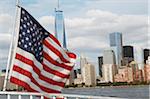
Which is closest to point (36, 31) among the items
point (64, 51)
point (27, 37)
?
point (27, 37)

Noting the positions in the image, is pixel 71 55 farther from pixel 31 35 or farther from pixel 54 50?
pixel 31 35

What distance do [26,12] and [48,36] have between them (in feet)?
2.56

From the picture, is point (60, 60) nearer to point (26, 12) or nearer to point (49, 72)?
point (49, 72)

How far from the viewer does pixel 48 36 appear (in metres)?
9.16

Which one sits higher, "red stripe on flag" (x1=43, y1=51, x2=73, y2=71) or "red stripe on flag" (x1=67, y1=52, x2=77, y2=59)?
"red stripe on flag" (x1=67, y1=52, x2=77, y2=59)

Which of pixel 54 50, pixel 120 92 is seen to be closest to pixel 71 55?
pixel 54 50

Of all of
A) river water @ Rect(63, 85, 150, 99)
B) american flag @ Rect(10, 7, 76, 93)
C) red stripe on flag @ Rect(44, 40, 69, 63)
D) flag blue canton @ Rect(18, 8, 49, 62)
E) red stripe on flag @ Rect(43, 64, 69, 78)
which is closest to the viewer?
american flag @ Rect(10, 7, 76, 93)

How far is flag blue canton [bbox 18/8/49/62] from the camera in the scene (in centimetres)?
887

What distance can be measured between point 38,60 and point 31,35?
62 centimetres

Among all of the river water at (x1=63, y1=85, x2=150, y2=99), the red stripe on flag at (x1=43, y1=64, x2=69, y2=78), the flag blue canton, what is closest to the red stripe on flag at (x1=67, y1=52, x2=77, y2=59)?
the red stripe on flag at (x1=43, y1=64, x2=69, y2=78)

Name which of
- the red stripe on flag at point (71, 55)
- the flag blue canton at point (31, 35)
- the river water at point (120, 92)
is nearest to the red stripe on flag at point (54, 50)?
the flag blue canton at point (31, 35)

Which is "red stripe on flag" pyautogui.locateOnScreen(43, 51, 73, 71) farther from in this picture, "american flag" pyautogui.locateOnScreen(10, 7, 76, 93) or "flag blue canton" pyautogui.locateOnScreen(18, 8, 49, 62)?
"flag blue canton" pyautogui.locateOnScreen(18, 8, 49, 62)

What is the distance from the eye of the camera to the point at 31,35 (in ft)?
29.4

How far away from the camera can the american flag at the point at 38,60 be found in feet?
28.6
